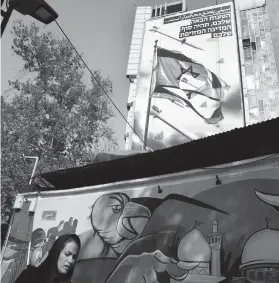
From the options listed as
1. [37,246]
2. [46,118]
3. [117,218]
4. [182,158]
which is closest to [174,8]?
[46,118]

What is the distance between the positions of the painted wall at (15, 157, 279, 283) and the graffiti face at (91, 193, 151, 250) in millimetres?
25

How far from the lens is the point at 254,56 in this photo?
2114 centimetres

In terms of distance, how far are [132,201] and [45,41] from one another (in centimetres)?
1553

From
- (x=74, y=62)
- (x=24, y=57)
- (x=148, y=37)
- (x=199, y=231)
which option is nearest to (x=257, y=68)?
(x=148, y=37)

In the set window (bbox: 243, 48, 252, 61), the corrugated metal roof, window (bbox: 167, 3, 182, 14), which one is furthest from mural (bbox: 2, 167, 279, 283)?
window (bbox: 167, 3, 182, 14)

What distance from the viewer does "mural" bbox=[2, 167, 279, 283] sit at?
5.36m

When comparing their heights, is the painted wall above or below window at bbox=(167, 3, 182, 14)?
below

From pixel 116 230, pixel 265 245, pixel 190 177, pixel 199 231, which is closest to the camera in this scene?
pixel 265 245

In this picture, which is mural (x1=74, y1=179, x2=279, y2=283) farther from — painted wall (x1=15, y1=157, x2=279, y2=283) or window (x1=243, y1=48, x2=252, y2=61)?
window (x1=243, y1=48, x2=252, y2=61)

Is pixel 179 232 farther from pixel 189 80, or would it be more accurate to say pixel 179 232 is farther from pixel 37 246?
pixel 189 80

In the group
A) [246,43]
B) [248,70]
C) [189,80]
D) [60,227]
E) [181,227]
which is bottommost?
[181,227]

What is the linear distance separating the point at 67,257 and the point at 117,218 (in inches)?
74.0

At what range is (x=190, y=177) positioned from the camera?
6.75 m

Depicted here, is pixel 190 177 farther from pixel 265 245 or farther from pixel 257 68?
pixel 257 68
